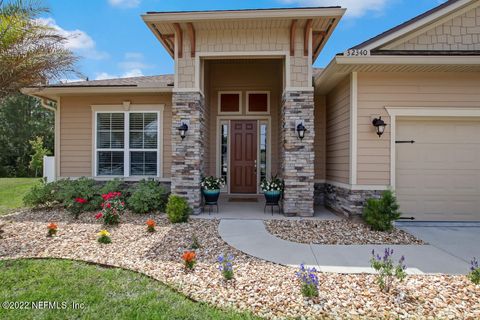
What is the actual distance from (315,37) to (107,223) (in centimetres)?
606

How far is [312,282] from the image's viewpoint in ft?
8.73

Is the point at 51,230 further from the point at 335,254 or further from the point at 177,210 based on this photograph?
the point at 335,254

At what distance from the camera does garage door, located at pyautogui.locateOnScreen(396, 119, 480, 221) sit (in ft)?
18.8

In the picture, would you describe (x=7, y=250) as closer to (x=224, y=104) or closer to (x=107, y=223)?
(x=107, y=223)

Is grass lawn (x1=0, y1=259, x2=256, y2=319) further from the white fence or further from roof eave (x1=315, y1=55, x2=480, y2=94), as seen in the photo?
the white fence

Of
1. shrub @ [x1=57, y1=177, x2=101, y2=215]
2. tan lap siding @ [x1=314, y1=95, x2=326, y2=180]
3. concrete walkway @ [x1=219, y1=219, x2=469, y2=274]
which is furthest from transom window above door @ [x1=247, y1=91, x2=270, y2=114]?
shrub @ [x1=57, y1=177, x2=101, y2=215]

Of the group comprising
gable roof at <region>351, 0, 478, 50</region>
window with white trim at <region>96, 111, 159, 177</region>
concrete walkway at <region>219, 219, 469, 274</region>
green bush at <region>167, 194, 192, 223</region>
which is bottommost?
concrete walkway at <region>219, 219, 469, 274</region>

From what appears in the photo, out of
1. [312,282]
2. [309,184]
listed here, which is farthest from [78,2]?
[312,282]

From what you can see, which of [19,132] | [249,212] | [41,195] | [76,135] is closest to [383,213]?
[249,212]

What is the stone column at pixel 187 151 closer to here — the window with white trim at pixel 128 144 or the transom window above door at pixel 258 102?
the window with white trim at pixel 128 144

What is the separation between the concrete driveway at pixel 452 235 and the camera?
4070 mm

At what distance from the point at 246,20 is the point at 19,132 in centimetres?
2105

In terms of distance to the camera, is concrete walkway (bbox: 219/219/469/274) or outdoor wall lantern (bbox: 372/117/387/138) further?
outdoor wall lantern (bbox: 372/117/387/138)

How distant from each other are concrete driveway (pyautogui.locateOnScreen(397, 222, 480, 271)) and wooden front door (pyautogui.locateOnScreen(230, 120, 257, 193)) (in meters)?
4.14
